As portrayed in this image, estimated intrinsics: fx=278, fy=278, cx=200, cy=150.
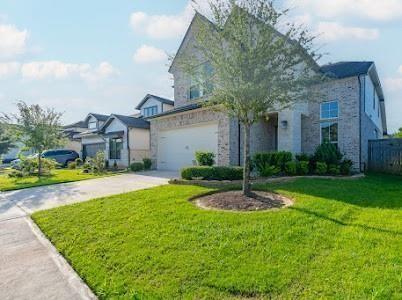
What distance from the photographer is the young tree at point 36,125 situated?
16.8m

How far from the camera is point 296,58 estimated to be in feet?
24.6

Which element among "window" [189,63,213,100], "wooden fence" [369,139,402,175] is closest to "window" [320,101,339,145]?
"wooden fence" [369,139,402,175]

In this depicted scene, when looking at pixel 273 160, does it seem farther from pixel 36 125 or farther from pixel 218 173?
pixel 36 125

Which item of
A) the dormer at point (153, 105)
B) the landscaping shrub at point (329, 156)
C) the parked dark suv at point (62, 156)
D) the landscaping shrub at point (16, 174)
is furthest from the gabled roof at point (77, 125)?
the landscaping shrub at point (329, 156)

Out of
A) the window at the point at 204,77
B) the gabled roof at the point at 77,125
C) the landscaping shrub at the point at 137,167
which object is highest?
the gabled roof at the point at 77,125

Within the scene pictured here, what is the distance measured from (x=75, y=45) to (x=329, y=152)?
12085 millimetres

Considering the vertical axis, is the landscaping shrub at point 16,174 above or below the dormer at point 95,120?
below

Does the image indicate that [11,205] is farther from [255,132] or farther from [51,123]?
[255,132]

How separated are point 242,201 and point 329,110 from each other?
35.5ft

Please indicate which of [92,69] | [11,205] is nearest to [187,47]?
[92,69]

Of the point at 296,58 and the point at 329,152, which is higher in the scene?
the point at 296,58

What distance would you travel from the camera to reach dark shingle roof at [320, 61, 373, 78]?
1443cm

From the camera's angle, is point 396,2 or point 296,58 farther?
point 396,2

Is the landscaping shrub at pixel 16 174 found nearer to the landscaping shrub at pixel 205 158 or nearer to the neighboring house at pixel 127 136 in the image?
the neighboring house at pixel 127 136
